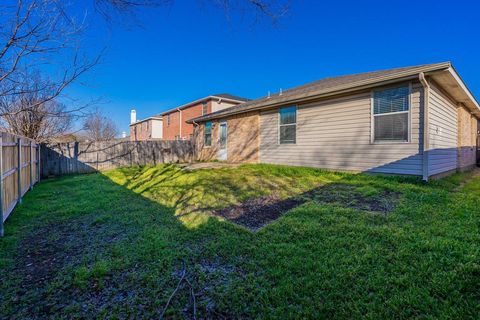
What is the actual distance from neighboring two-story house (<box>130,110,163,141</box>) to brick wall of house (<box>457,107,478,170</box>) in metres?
27.4

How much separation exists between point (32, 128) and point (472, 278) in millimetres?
14150

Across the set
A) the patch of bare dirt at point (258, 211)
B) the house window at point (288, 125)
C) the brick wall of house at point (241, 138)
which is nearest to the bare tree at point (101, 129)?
the brick wall of house at point (241, 138)

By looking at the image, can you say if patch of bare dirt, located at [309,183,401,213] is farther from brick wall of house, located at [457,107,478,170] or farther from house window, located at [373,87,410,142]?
brick wall of house, located at [457,107,478,170]

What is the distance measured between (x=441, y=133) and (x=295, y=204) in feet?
18.0

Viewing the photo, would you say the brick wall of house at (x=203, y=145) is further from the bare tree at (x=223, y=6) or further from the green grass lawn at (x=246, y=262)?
the bare tree at (x=223, y=6)

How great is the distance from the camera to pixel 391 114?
632 cm

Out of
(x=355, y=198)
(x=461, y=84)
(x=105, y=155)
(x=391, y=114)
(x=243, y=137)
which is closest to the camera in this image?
(x=355, y=198)

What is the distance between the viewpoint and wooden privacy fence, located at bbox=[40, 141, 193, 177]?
34.8 feet

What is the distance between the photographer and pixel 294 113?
352 inches

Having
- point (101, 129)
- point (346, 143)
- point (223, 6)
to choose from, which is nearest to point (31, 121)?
point (223, 6)

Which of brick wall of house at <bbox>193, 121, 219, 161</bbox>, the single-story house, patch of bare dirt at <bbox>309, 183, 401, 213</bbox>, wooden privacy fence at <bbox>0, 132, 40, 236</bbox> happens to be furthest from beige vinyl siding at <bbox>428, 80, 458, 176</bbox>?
brick wall of house at <bbox>193, 121, 219, 161</bbox>

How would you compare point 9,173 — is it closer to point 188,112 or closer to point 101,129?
point 188,112

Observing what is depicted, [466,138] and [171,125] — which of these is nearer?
[466,138]

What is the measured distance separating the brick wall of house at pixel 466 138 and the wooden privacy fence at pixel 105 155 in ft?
43.7
